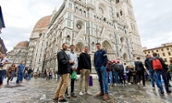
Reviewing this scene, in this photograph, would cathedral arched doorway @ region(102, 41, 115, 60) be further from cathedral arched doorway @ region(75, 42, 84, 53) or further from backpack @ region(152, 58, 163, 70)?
backpack @ region(152, 58, 163, 70)

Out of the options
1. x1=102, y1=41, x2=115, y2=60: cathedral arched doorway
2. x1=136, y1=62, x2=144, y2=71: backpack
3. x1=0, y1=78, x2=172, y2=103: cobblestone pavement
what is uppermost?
x1=102, y1=41, x2=115, y2=60: cathedral arched doorway

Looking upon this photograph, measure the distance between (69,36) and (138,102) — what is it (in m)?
14.4

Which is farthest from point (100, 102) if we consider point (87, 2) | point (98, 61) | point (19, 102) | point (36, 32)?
point (36, 32)

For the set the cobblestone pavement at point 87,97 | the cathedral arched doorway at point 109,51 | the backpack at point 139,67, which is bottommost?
the cobblestone pavement at point 87,97

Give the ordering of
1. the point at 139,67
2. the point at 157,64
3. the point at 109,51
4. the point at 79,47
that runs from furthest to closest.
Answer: the point at 109,51 → the point at 79,47 → the point at 139,67 → the point at 157,64

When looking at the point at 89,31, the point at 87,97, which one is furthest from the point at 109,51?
the point at 87,97

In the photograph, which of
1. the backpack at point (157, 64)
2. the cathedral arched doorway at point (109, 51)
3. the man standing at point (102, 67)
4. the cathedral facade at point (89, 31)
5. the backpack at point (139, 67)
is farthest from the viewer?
the cathedral arched doorway at point (109, 51)

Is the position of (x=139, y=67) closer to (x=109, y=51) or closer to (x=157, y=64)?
(x=157, y=64)

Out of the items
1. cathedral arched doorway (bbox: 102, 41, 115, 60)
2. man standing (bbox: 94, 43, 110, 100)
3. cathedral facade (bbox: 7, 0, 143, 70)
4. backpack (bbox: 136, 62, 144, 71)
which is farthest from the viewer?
cathedral arched doorway (bbox: 102, 41, 115, 60)

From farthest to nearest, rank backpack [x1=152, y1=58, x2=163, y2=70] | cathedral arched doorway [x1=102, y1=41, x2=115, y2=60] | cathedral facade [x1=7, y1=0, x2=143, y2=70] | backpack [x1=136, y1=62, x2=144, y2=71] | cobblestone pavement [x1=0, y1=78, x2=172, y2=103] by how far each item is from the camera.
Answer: cathedral arched doorway [x1=102, y1=41, x2=115, y2=60] < cathedral facade [x1=7, y1=0, x2=143, y2=70] < backpack [x1=136, y1=62, x2=144, y2=71] < backpack [x1=152, y1=58, x2=163, y2=70] < cobblestone pavement [x1=0, y1=78, x2=172, y2=103]

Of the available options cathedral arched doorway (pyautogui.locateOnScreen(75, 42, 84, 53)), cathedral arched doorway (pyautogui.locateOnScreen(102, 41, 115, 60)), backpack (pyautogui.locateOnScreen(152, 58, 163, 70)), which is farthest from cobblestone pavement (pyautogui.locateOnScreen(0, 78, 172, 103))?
cathedral arched doorway (pyautogui.locateOnScreen(102, 41, 115, 60))

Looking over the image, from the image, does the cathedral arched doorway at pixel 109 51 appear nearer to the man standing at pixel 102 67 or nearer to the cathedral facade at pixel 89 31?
the cathedral facade at pixel 89 31

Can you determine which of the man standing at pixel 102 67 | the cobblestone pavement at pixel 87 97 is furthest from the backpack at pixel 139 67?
the man standing at pixel 102 67

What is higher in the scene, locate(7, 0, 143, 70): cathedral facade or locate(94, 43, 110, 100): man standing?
locate(7, 0, 143, 70): cathedral facade
